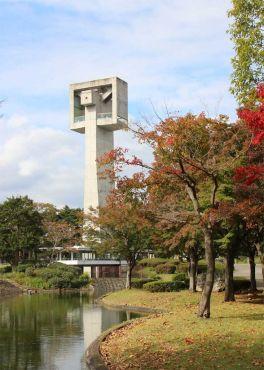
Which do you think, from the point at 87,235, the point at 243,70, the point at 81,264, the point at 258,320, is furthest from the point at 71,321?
the point at 81,264

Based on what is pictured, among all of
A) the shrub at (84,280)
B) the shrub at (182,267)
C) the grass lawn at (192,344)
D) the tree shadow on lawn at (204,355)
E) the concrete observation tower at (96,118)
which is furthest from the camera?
the concrete observation tower at (96,118)

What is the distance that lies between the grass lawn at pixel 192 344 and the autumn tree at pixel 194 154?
1512 mm

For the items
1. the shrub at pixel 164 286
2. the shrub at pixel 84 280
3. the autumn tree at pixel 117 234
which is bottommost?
the shrub at pixel 84 280

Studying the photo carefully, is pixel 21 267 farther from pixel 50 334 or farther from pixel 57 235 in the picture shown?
pixel 50 334

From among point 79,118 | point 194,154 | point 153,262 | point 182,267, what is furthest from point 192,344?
point 79,118

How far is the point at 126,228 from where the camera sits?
121 feet

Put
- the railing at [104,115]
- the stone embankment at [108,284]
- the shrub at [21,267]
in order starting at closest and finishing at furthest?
the stone embankment at [108,284] < the shrub at [21,267] < the railing at [104,115]

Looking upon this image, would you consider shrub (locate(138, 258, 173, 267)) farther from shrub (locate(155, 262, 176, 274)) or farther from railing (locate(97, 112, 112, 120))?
railing (locate(97, 112, 112, 120))

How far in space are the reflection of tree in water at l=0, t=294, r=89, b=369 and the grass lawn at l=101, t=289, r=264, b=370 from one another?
1962 millimetres

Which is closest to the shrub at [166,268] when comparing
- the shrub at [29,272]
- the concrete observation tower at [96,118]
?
the shrub at [29,272]

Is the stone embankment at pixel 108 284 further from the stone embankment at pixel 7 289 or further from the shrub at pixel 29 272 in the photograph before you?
the stone embankment at pixel 7 289

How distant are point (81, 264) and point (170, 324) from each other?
160 feet

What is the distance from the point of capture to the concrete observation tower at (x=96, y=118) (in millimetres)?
71375

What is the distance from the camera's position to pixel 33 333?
18641 millimetres
